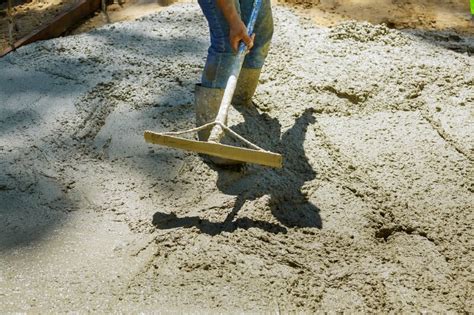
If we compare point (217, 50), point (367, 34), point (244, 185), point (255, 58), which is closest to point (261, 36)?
point (255, 58)

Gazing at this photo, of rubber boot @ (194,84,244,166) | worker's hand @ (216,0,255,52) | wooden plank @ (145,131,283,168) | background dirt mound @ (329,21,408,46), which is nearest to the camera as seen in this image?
wooden plank @ (145,131,283,168)

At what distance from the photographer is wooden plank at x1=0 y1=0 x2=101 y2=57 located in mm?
3598

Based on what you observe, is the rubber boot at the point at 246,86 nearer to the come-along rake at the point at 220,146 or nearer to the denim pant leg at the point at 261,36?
the denim pant leg at the point at 261,36

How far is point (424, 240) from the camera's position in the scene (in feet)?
6.09

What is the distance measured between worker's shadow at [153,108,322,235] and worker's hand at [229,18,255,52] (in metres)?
0.42

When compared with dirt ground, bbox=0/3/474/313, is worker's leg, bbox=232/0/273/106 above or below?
above

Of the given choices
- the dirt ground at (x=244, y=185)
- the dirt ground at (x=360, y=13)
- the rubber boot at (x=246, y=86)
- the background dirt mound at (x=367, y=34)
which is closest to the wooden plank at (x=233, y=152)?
the dirt ground at (x=244, y=185)

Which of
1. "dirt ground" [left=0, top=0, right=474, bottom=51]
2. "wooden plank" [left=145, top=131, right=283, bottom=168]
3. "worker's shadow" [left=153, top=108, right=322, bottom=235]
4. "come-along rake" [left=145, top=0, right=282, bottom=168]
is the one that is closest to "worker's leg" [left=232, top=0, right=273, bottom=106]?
"worker's shadow" [left=153, top=108, right=322, bottom=235]

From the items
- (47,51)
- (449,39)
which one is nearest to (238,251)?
(47,51)

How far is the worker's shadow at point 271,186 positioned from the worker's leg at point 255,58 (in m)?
0.12

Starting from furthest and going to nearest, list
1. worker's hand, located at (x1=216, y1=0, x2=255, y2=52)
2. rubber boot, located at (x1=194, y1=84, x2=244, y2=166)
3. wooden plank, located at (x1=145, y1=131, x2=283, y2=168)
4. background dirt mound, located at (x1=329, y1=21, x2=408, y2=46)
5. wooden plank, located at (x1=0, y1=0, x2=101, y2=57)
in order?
wooden plank, located at (x1=0, y1=0, x2=101, y2=57), background dirt mound, located at (x1=329, y1=21, x2=408, y2=46), rubber boot, located at (x1=194, y1=84, x2=244, y2=166), worker's hand, located at (x1=216, y1=0, x2=255, y2=52), wooden plank, located at (x1=145, y1=131, x2=283, y2=168)

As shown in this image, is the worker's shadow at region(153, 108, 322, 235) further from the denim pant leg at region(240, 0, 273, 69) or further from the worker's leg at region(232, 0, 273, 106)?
the denim pant leg at region(240, 0, 273, 69)

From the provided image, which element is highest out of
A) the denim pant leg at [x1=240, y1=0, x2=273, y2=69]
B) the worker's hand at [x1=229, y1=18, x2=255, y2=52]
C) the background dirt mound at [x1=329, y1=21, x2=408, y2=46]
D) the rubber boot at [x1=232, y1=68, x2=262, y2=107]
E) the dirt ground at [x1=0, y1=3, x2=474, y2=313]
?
the worker's hand at [x1=229, y1=18, x2=255, y2=52]

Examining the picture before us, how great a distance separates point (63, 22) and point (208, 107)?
2317 mm
